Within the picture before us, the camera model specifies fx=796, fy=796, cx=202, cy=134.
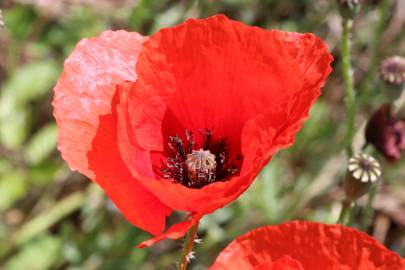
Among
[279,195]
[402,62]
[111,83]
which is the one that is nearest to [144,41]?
[111,83]

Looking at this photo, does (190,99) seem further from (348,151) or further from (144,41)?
(348,151)

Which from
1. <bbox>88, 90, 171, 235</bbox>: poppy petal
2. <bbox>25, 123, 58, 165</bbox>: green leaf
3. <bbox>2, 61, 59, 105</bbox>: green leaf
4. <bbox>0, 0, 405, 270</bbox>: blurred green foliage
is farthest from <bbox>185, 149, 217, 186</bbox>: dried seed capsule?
<bbox>2, 61, 59, 105</bbox>: green leaf

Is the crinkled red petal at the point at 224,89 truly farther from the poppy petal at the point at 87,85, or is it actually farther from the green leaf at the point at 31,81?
the green leaf at the point at 31,81

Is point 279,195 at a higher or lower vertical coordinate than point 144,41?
lower

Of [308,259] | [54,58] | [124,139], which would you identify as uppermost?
[124,139]

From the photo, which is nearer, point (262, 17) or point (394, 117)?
point (394, 117)

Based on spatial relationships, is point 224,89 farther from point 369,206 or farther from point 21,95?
point 21,95

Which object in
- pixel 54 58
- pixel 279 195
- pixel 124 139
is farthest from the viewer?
pixel 54 58
